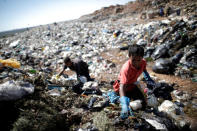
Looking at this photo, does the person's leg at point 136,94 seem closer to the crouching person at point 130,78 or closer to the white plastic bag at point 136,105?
the crouching person at point 130,78

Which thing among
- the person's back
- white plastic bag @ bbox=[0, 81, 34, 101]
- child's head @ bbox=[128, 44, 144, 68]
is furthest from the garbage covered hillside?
child's head @ bbox=[128, 44, 144, 68]

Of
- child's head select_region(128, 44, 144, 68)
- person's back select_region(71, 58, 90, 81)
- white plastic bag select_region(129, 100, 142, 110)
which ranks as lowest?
white plastic bag select_region(129, 100, 142, 110)

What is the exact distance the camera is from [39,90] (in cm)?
208

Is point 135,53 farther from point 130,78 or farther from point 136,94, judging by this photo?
point 136,94

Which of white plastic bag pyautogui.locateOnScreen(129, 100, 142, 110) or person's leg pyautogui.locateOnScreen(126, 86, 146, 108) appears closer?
white plastic bag pyautogui.locateOnScreen(129, 100, 142, 110)

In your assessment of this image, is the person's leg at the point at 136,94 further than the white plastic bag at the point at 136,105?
Yes

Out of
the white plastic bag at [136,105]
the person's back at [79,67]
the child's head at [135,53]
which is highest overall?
the child's head at [135,53]

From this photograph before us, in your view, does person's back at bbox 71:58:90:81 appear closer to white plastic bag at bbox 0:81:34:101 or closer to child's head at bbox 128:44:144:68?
white plastic bag at bbox 0:81:34:101

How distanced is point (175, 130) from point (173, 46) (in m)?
4.16

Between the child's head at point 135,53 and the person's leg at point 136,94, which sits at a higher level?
the child's head at point 135,53

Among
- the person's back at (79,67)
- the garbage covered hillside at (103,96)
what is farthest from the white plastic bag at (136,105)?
the person's back at (79,67)

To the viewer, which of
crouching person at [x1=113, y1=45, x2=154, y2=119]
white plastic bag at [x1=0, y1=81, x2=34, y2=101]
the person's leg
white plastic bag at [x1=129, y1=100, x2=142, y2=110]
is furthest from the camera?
the person's leg

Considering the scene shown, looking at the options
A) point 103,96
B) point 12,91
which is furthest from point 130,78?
point 12,91

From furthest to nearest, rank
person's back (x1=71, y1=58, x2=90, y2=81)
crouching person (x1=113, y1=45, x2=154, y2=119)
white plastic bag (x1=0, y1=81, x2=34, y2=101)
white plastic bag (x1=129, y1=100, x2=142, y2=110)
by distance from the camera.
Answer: person's back (x1=71, y1=58, x2=90, y2=81)
white plastic bag (x1=129, y1=100, x2=142, y2=110)
crouching person (x1=113, y1=45, x2=154, y2=119)
white plastic bag (x1=0, y1=81, x2=34, y2=101)
